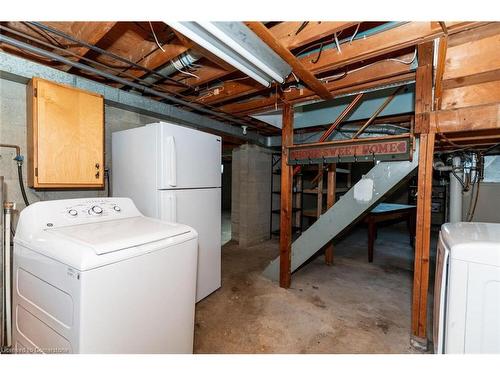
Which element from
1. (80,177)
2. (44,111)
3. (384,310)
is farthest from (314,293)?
(44,111)

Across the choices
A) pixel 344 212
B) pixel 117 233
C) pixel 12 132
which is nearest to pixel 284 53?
pixel 117 233

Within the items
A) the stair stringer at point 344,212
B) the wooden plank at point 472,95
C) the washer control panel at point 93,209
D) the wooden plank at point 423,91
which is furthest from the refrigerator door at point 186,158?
the wooden plank at point 472,95

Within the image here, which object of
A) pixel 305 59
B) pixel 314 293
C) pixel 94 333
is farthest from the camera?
pixel 314 293

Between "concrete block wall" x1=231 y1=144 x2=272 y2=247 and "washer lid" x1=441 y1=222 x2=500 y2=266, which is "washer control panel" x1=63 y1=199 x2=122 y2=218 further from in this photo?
"concrete block wall" x1=231 y1=144 x2=272 y2=247

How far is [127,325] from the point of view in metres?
1.32

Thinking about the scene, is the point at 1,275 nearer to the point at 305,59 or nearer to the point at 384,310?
the point at 305,59

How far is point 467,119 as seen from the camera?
178 cm

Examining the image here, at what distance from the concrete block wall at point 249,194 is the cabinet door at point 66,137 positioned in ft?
9.98

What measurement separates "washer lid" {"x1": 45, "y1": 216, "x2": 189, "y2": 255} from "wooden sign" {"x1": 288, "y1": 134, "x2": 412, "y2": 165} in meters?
1.55

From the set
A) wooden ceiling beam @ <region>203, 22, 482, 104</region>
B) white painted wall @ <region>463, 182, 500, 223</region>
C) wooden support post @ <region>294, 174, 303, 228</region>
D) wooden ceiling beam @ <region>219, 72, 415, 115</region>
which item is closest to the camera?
wooden ceiling beam @ <region>203, 22, 482, 104</region>

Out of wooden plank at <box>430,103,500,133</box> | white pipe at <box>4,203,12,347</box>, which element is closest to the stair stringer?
wooden plank at <box>430,103,500,133</box>

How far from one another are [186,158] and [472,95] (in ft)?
8.07

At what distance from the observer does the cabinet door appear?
177 centimetres
